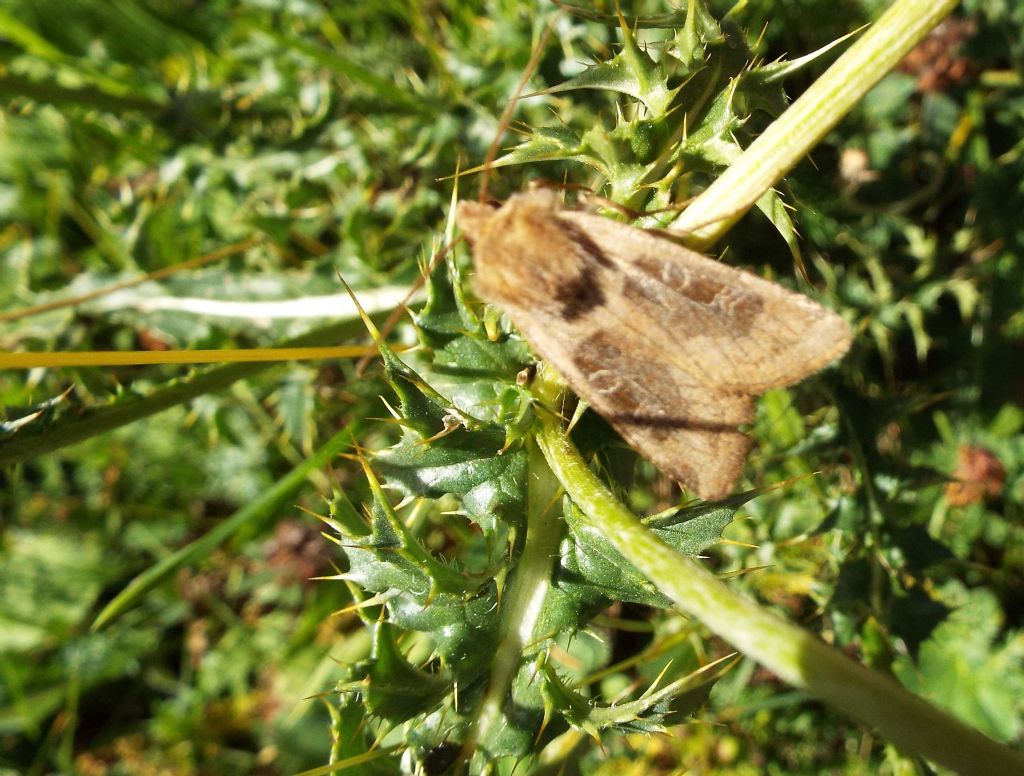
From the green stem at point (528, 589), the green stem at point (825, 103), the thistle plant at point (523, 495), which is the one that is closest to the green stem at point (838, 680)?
the thistle plant at point (523, 495)

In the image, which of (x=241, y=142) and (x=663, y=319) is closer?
(x=663, y=319)

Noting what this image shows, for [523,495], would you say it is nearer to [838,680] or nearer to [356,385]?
[838,680]

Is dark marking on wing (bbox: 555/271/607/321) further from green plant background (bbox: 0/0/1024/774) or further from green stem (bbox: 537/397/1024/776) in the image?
green stem (bbox: 537/397/1024/776)

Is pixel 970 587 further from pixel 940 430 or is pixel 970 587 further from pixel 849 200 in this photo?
pixel 849 200

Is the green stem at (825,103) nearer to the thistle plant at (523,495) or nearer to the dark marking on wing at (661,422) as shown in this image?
the thistle plant at (523,495)

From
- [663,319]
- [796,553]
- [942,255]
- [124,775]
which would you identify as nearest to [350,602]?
[124,775]

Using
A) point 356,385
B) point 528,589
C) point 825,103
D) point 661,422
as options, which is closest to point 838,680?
point 661,422
